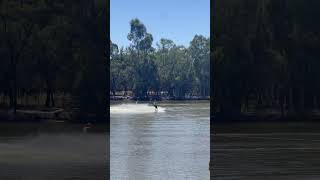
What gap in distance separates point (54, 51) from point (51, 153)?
32.5ft

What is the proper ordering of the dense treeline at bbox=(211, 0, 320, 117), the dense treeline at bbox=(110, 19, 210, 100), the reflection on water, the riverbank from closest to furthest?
the riverbank
the dense treeline at bbox=(211, 0, 320, 117)
the reflection on water
the dense treeline at bbox=(110, 19, 210, 100)

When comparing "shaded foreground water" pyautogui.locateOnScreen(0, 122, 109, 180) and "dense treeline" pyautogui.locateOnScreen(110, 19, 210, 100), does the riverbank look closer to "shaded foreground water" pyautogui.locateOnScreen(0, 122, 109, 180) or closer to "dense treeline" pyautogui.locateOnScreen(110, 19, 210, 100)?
"shaded foreground water" pyautogui.locateOnScreen(0, 122, 109, 180)

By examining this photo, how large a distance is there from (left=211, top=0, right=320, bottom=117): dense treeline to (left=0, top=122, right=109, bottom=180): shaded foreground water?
6513 millimetres

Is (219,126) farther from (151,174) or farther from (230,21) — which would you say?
(151,174)

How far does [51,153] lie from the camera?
→ 16.5 m

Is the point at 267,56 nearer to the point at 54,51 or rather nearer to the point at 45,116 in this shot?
the point at 54,51

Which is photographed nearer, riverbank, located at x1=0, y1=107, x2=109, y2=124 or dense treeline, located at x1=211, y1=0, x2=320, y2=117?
riverbank, located at x1=0, y1=107, x2=109, y2=124

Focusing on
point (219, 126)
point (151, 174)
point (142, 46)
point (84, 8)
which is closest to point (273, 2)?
point (219, 126)

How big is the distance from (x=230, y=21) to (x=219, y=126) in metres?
4.54

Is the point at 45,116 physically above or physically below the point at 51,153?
above

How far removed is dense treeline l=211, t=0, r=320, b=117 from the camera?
27.5 meters

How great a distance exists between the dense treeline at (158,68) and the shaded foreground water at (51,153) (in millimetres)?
45169

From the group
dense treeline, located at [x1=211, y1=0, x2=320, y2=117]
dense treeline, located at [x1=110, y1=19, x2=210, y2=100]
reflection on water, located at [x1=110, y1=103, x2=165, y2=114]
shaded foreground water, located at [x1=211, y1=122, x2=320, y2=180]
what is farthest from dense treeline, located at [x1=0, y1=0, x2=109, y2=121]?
dense treeline, located at [x1=110, y1=19, x2=210, y2=100]

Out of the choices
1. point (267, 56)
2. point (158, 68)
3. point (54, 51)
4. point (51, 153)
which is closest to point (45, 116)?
point (54, 51)
